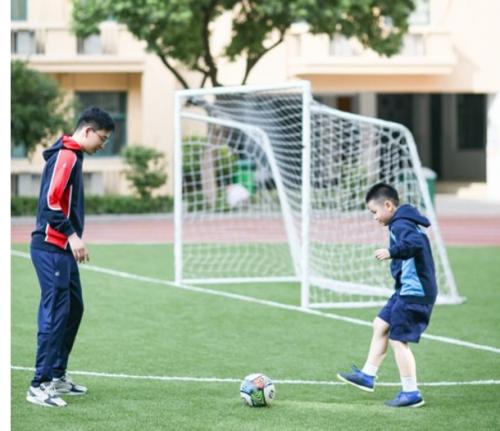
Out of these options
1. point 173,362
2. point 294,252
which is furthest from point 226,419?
point 294,252

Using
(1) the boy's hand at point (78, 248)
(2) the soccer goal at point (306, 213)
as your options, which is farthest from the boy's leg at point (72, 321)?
(2) the soccer goal at point (306, 213)

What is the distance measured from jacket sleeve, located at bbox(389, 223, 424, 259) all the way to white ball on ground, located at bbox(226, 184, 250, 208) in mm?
15714

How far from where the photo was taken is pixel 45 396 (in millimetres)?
8086

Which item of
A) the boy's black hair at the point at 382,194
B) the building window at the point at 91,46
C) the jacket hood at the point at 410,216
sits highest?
the building window at the point at 91,46

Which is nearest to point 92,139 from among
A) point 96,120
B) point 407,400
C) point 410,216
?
point 96,120

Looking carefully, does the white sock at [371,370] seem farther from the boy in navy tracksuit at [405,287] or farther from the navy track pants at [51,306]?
the navy track pants at [51,306]

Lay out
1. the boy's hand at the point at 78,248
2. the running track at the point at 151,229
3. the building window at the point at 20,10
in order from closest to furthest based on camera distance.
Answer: the boy's hand at the point at 78,248
the running track at the point at 151,229
the building window at the point at 20,10

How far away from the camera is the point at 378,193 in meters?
8.29

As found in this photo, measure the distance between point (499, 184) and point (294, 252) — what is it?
1975cm

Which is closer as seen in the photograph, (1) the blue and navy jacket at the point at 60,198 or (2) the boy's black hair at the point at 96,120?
(1) the blue and navy jacket at the point at 60,198

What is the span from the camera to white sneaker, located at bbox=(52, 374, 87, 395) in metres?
8.36

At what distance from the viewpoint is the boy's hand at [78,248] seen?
7.90m

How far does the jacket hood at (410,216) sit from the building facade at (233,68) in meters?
24.6

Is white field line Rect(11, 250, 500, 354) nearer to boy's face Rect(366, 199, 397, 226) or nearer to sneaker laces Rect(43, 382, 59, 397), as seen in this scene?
boy's face Rect(366, 199, 397, 226)
